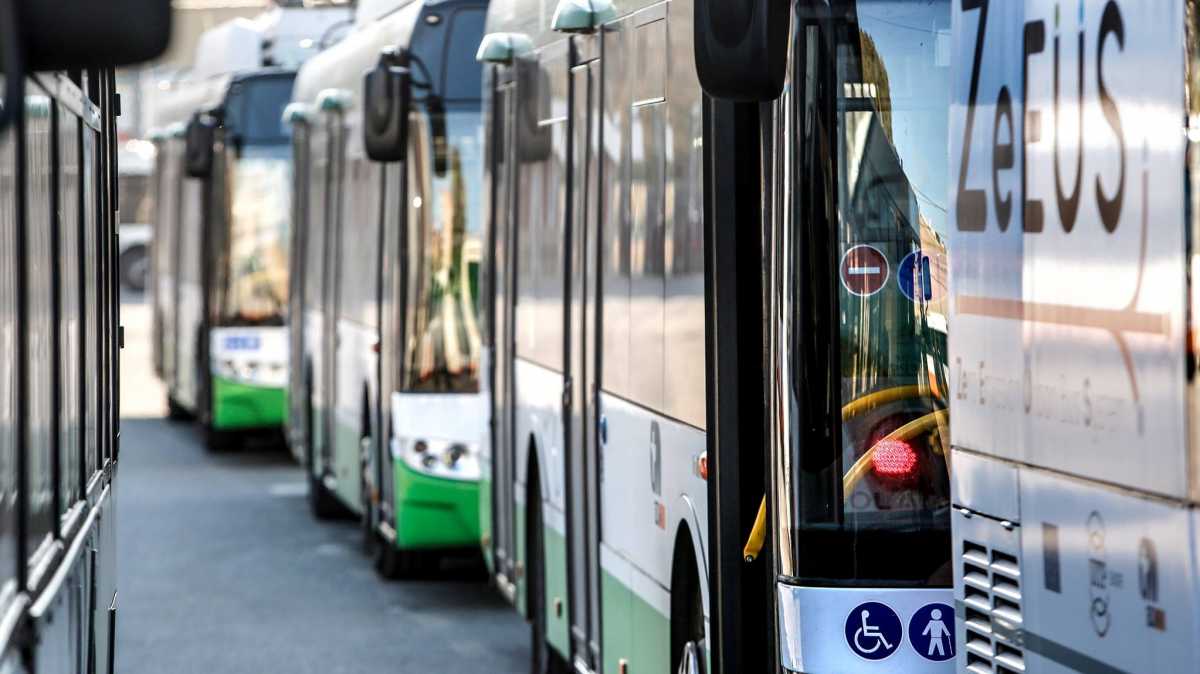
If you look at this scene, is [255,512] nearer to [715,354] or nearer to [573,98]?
Result: [573,98]

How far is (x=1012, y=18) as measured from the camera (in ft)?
15.3

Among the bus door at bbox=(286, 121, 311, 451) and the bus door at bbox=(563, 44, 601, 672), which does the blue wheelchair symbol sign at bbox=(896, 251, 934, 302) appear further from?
the bus door at bbox=(286, 121, 311, 451)

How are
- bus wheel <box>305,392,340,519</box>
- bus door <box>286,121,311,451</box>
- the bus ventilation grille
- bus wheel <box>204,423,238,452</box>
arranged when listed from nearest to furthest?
the bus ventilation grille < bus wheel <box>305,392,340,519</box> < bus door <box>286,121,311,451</box> < bus wheel <box>204,423,238,452</box>

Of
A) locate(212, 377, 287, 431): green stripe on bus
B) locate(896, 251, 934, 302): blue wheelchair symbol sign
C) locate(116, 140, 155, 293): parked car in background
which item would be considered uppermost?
locate(116, 140, 155, 293): parked car in background

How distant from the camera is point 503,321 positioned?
10836 mm

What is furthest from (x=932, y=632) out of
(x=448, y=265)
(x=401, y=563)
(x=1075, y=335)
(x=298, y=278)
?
(x=298, y=278)

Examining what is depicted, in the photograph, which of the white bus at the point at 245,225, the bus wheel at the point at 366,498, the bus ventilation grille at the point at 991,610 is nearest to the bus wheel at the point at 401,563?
the bus wheel at the point at 366,498

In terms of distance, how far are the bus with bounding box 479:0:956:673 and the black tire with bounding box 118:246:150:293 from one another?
43533 mm

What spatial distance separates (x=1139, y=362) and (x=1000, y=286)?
767 millimetres

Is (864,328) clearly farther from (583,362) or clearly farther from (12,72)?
(12,72)

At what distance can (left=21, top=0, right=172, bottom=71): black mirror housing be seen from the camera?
316 centimetres

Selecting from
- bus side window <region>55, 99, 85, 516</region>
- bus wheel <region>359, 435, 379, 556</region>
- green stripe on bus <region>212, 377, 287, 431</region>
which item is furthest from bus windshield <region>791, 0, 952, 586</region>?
green stripe on bus <region>212, 377, 287, 431</region>

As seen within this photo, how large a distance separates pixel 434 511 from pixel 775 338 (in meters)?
7.39

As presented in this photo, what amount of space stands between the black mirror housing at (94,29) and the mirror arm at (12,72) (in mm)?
41
